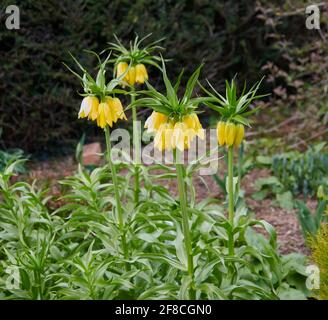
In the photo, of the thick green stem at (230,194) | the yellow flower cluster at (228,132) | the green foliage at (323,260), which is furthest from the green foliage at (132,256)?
the yellow flower cluster at (228,132)

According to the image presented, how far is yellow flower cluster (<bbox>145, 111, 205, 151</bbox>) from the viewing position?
7.81ft

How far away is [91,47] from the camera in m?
5.42

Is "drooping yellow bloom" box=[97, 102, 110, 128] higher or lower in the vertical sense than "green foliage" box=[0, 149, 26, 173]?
higher

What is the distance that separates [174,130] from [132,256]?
29.6 inches

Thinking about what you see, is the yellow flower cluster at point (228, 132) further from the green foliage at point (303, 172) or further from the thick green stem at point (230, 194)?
the green foliage at point (303, 172)

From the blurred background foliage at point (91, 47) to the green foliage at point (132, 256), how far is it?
2.01 m

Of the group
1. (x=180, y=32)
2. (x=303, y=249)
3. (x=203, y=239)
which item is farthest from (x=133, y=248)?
(x=180, y=32)

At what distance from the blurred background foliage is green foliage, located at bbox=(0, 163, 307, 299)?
79.3 inches

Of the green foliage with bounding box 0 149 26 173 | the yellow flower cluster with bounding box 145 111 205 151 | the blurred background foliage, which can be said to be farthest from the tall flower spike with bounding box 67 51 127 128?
the blurred background foliage

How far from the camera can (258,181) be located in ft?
16.3

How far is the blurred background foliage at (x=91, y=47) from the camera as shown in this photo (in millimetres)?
5320

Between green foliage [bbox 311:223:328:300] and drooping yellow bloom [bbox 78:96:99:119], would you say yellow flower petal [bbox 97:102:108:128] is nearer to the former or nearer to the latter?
drooping yellow bloom [bbox 78:96:99:119]

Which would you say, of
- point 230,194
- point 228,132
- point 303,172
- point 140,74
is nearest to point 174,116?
point 228,132
